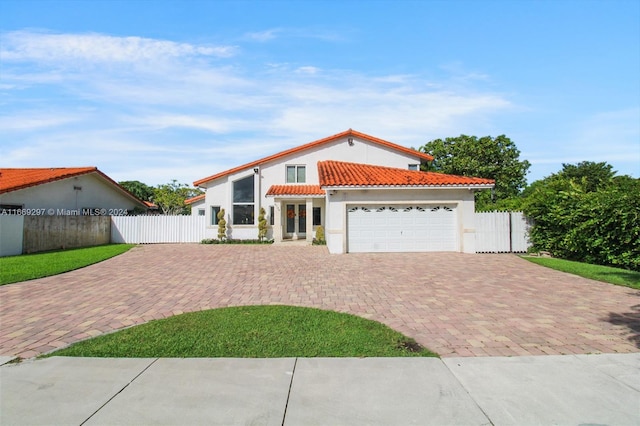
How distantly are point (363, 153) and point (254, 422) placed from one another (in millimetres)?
20327

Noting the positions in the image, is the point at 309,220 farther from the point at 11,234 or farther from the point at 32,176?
the point at 32,176

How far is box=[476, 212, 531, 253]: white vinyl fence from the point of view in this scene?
50.2 feet

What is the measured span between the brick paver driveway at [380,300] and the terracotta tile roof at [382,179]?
414 centimetres

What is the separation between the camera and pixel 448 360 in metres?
4.06

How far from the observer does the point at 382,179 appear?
1595 centimetres

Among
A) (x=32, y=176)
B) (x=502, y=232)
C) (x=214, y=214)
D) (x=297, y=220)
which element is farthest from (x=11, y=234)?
(x=502, y=232)

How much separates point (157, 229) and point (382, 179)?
1399 centimetres

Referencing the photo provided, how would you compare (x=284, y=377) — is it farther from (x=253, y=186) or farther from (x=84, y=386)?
(x=253, y=186)

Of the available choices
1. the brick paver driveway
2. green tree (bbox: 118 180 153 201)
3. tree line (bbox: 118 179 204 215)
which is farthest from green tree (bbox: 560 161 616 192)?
green tree (bbox: 118 180 153 201)

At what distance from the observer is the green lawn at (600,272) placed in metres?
8.88

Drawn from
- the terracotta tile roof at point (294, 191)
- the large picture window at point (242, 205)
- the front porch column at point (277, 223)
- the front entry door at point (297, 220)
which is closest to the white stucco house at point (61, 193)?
the large picture window at point (242, 205)

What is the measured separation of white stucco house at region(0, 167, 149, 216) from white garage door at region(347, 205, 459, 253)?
16.9m
